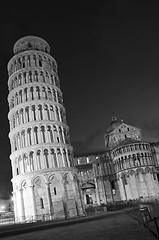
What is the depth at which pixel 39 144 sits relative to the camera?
41844mm

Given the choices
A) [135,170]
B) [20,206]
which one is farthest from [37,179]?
[135,170]

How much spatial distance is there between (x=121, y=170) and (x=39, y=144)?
3434cm

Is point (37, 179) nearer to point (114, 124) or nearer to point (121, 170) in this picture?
point (121, 170)

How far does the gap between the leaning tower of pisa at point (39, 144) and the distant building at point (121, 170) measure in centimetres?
2723

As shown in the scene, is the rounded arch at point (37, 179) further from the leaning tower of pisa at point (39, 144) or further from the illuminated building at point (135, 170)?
the illuminated building at point (135, 170)

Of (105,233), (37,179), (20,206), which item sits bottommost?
(105,233)

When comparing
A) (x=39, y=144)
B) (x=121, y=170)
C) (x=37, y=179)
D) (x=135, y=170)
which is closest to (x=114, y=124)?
(x=121, y=170)

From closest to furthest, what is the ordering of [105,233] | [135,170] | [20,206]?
[105,233]
[20,206]
[135,170]

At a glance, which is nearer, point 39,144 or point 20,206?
point 20,206

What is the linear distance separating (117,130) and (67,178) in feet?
140

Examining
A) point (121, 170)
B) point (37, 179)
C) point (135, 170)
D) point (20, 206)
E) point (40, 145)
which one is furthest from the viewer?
point (121, 170)

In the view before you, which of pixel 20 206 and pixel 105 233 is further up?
pixel 20 206

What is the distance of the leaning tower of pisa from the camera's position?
3981cm

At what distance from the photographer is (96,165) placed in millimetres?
75688
